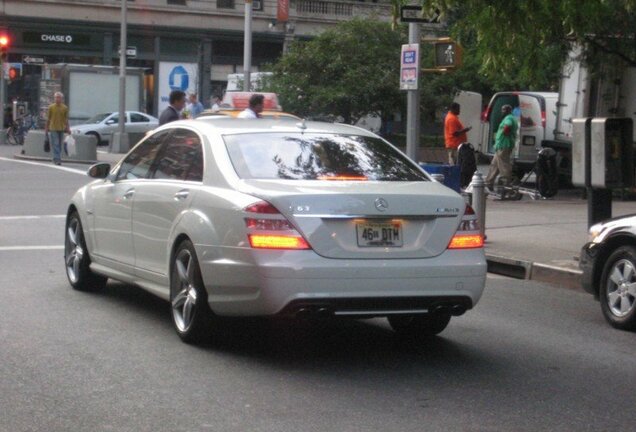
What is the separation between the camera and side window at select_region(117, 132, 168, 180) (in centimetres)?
959

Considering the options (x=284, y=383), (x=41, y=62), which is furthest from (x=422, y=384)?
(x=41, y=62)

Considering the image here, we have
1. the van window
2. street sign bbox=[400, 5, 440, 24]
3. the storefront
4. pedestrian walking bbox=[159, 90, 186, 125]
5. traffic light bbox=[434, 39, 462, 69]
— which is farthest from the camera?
the storefront

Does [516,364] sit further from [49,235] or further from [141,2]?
[141,2]

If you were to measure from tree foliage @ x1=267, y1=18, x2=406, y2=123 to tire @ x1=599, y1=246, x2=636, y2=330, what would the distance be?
60.8ft

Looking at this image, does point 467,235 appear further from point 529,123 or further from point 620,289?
point 529,123

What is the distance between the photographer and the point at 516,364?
8.09m

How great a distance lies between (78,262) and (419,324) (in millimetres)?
3444

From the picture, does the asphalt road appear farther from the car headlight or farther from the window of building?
the window of building

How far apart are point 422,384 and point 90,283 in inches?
169

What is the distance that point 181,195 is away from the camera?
856 centimetres

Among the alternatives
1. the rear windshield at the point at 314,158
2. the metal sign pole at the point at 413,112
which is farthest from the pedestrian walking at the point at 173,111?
the rear windshield at the point at 314,158

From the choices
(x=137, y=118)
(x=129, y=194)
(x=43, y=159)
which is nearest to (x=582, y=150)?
(x=129, y=194)

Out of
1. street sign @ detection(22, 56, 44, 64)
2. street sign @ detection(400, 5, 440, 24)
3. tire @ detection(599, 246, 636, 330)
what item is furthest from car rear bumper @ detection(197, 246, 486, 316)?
street sign @ detection(22, 56, 44, 64)

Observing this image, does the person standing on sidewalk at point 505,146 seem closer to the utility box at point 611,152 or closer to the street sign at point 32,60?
the utility box at point 611,152
